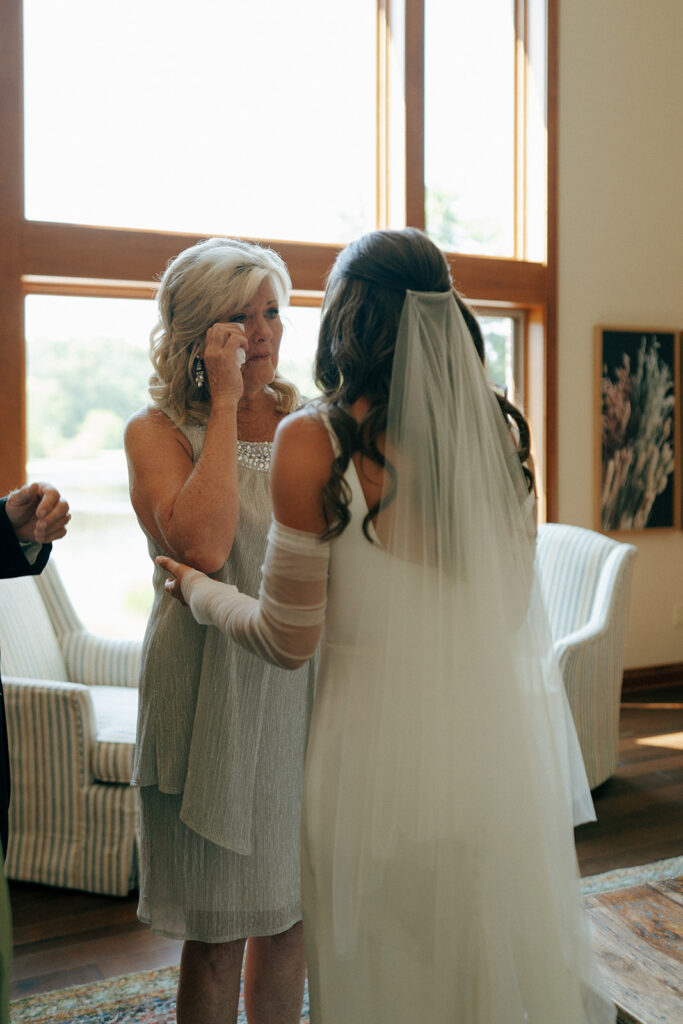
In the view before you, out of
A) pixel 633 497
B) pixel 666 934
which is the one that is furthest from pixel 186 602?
pixel 633 497

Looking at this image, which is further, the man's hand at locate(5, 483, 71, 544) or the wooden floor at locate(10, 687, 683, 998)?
the wooden floor at locate(10, 687, 683, 998)

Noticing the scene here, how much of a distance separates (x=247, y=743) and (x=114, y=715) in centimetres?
190

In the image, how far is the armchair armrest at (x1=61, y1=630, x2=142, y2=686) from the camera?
3936 mm

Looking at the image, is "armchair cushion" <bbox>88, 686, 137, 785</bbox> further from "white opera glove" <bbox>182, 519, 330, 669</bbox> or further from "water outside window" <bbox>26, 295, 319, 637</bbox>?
"white opera glove" <bbox>182, 519, 330, 669</bbox>

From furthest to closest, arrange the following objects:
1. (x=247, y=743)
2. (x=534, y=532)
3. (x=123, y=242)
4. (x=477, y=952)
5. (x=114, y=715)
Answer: (x=123, y=242) < (x=114, y=715) < (x=247, y=743) < (x=534, y=532) < (x=477, y=952)

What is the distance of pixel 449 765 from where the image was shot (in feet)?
4.33

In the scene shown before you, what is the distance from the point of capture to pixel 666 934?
1497mm

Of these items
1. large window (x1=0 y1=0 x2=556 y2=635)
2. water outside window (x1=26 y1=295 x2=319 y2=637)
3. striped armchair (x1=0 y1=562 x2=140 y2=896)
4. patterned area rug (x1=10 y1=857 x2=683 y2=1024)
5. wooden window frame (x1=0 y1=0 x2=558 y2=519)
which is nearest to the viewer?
patterned area rug (x1=10 y1=857 x2=683 y2=1024)

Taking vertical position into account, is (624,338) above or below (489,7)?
below

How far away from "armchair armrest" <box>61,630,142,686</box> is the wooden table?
105 inches

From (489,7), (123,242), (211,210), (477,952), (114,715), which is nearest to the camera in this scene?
(477,952)

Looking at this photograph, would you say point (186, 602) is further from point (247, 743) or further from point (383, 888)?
point (383, 888)

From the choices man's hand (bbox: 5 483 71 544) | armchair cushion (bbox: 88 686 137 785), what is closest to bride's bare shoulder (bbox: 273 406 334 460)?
man's hand (bbox: 5 483 71 544)

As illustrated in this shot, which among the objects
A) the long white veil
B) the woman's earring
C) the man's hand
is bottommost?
the long white veil
